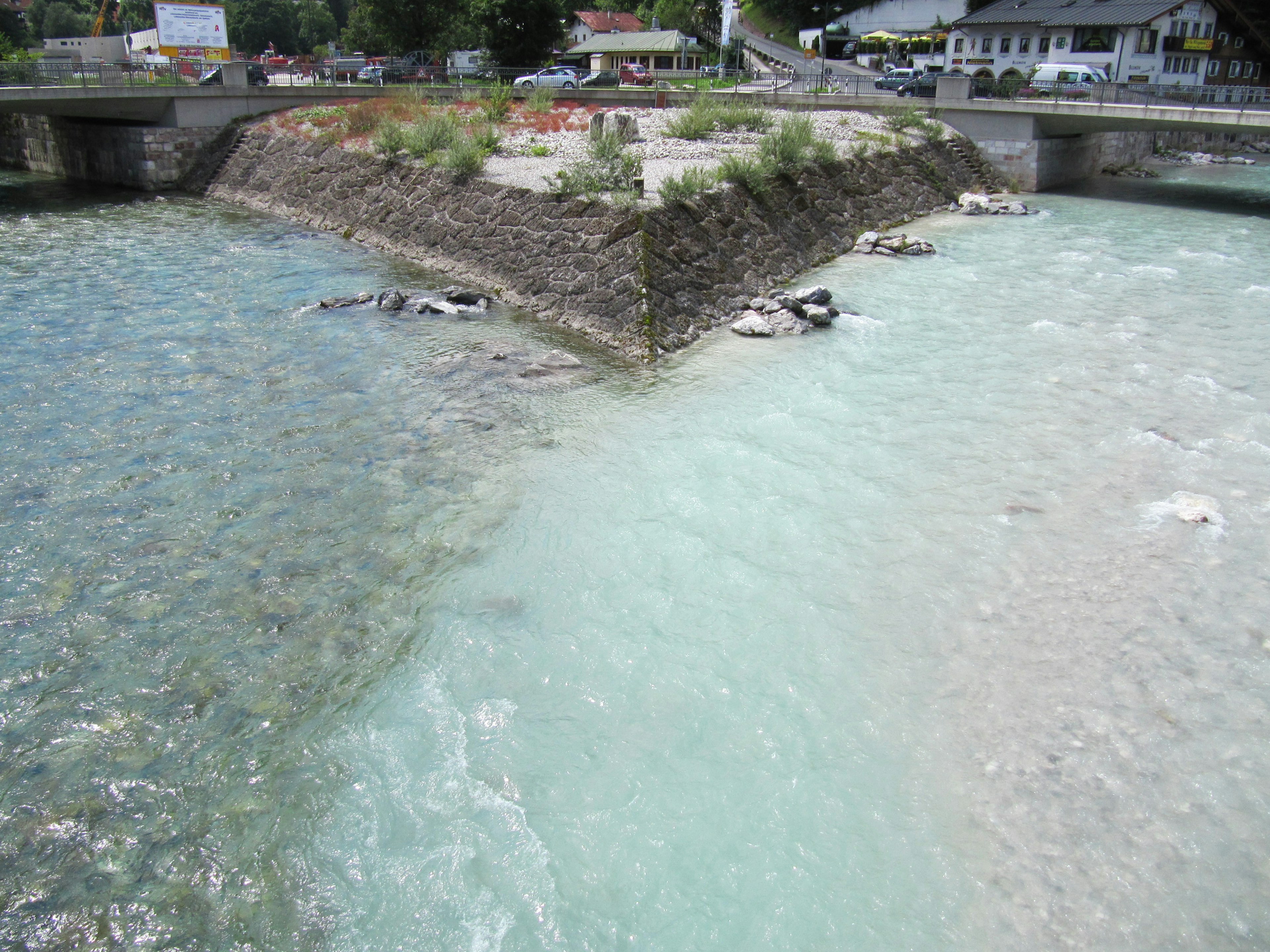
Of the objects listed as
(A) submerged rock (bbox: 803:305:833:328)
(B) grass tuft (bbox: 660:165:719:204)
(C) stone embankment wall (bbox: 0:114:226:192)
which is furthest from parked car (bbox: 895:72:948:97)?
(C) stone embankment wall (bbox: 0:114:226:192)

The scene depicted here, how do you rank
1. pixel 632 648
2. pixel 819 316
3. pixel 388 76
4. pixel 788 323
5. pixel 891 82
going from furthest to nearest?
pixel 388 76, pixel 891 82, pixel 819 316, pixel 788 323, pixel 632 648

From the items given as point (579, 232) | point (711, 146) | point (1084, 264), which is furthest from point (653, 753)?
point (711, 146)

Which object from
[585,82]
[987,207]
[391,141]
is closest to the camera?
[391,141]

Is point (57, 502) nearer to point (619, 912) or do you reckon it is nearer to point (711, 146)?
point (619, 912)

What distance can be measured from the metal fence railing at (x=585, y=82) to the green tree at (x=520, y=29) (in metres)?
4.81

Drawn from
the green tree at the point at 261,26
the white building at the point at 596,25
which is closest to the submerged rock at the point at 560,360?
the white building at the point at 596,25

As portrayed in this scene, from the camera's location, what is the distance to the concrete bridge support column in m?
31.8

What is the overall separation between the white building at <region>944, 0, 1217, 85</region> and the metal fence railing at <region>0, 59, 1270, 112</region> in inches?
646

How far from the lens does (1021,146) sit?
31.9 metres

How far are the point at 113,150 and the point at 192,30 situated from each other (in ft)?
80.8

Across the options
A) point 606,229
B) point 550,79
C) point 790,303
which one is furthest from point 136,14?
point 790,303

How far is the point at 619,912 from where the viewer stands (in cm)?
565

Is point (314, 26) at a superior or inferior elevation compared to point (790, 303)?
superior

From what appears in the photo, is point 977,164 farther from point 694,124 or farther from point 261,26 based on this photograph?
point 261,26
